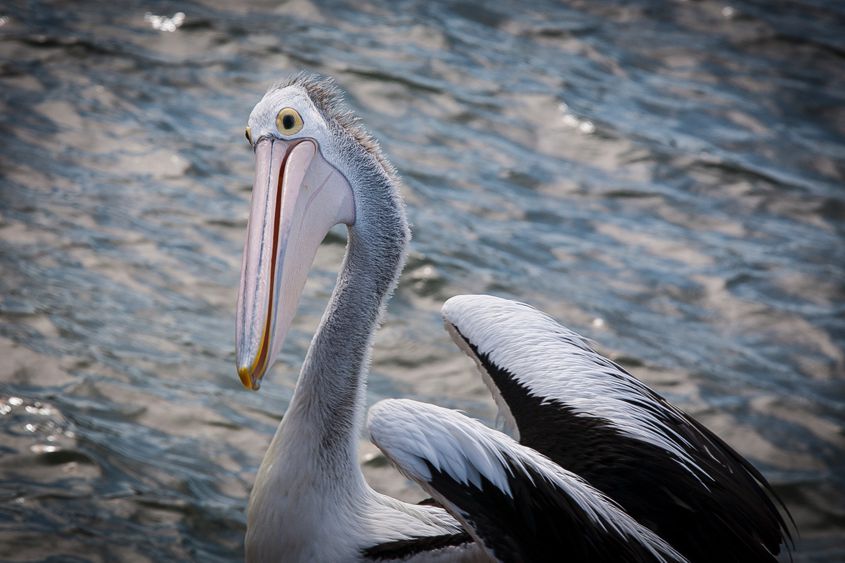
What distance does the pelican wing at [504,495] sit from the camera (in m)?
2.19

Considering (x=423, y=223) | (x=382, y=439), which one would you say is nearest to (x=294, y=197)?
(x=382, y=439)

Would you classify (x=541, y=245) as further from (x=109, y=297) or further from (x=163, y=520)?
(x=163, y=520)

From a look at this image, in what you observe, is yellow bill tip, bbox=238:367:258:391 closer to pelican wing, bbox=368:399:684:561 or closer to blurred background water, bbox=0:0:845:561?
pelican wing, bbox=368:399:684:561

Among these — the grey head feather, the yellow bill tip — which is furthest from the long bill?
the grey head feather

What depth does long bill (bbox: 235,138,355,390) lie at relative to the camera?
7.88 feet

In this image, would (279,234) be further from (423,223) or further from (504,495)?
(423,223)

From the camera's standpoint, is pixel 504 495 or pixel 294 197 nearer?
pixel 504 495

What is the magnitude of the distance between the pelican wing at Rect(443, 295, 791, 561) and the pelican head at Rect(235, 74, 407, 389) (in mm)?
611

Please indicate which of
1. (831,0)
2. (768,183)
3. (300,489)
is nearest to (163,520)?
(300,489)

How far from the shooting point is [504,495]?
2.22 meters

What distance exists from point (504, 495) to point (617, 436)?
26.9 inches

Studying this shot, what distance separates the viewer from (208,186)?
5.39 meters

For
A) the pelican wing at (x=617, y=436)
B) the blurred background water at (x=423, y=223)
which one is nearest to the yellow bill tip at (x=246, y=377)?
the pelican wing at (x=617, y=436)

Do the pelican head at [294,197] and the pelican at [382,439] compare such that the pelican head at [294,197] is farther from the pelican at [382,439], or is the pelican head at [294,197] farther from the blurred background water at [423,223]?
the blurred background water at [423,223]
